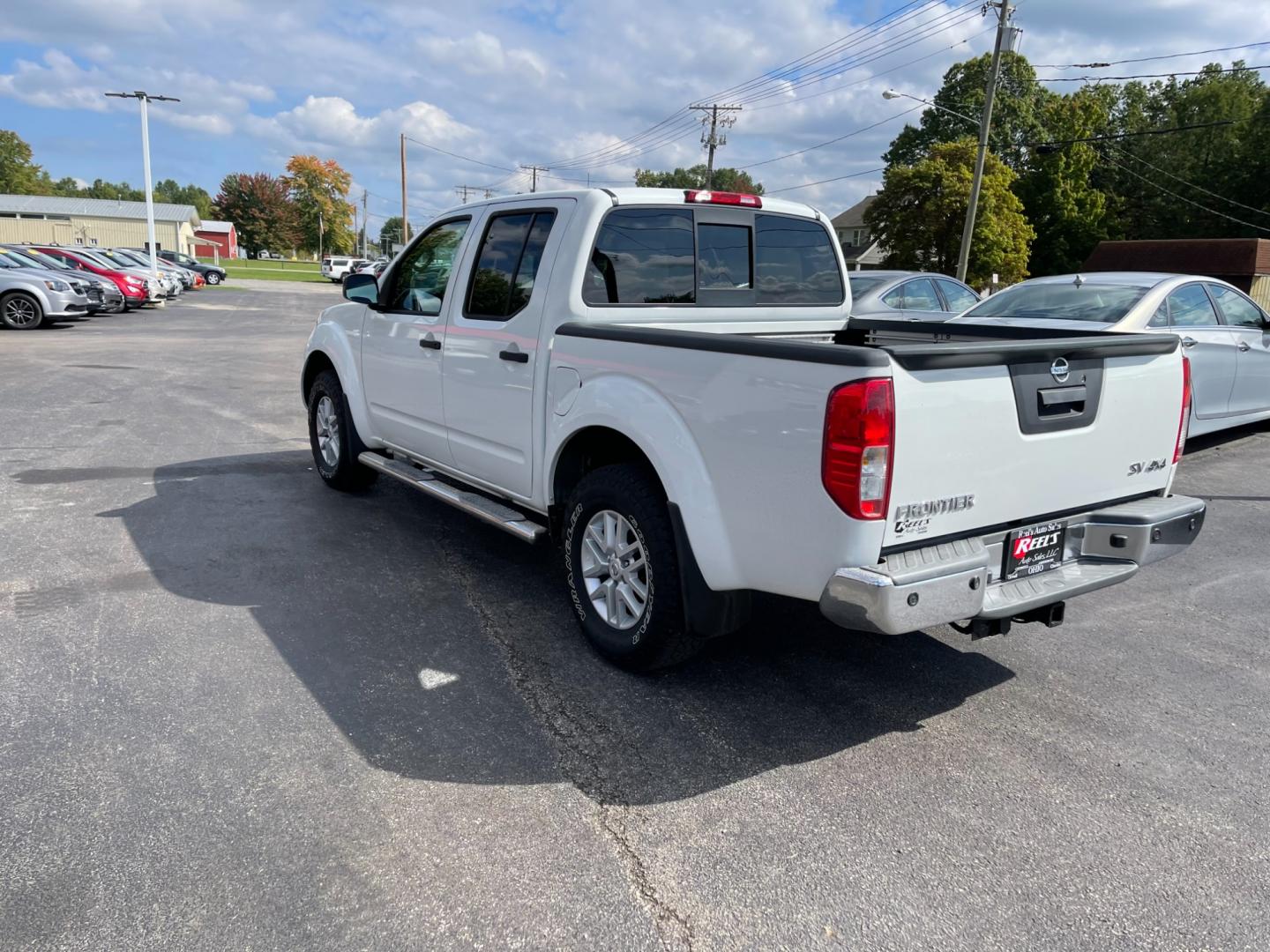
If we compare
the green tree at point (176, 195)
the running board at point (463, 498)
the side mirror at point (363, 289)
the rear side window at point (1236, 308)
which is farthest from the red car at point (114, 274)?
the green tree at point (176, 195)

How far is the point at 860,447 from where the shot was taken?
108 inches

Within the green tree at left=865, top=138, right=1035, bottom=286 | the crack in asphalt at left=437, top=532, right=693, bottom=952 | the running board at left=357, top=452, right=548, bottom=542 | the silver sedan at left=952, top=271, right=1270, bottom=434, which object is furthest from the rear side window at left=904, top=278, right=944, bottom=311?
the green tree at left=865, top=138, right=1035, bottom=286

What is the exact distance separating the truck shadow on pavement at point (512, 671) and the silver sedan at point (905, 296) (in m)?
6.80

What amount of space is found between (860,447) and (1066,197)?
183ft

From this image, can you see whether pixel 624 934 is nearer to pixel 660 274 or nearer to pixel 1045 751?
pixel 1045 751

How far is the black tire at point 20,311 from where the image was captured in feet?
60.0

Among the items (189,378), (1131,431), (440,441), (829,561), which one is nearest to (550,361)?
(440,441)

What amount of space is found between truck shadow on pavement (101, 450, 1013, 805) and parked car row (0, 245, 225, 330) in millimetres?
16162

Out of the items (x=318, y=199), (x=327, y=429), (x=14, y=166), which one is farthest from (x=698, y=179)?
(x=327, y=429)

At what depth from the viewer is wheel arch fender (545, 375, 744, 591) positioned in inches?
129

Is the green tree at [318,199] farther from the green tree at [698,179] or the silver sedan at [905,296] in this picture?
the silver sedan at [905,296]

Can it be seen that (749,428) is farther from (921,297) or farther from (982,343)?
(921,297)

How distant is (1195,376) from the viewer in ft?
25.6

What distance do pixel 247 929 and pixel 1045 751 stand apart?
276cm
